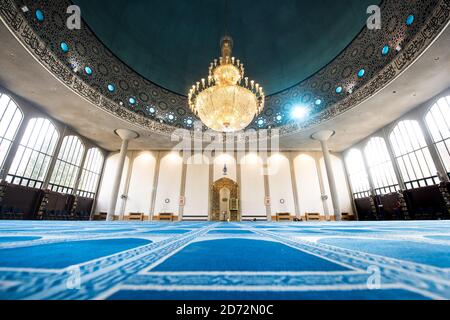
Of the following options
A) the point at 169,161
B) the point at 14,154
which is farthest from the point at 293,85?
the point at 14,154

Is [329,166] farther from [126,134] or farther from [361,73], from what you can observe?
[126,134]

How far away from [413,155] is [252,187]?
7297mm

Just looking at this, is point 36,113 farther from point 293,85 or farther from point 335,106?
point 335,106

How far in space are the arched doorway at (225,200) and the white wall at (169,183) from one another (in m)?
2.13

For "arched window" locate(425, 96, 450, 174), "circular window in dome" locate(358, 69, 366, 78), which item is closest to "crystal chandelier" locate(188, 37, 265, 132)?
"circular window in dome" locate(358, 69, 366, 78)

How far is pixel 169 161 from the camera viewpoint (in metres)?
11.7

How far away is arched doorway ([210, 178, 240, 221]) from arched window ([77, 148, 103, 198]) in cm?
704

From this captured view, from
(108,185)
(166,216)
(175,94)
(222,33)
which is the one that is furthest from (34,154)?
(222,33)


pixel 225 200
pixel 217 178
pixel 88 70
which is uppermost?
pixel 88 70

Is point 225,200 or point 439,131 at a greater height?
point 439,131

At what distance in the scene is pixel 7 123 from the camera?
7.01 meters

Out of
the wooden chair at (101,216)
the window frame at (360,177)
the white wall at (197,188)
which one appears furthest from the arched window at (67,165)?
the window frame at (360,177)

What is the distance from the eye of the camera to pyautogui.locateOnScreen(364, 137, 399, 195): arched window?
8.96m

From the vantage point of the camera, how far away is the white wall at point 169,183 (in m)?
10.9
